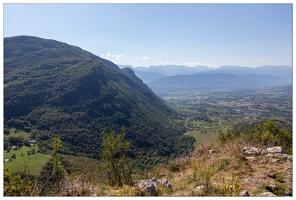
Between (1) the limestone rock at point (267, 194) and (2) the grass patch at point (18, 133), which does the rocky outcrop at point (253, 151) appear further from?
(2) the grass patch at point (18, 133)

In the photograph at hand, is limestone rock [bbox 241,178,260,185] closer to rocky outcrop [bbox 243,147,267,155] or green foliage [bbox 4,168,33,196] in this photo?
rocky outcrop [bbox 243,147,267,155]

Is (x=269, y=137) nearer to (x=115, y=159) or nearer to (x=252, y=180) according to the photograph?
(x=252, y=180)

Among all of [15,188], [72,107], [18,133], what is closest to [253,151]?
[15,188]

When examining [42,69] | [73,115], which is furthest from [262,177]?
[42,69]

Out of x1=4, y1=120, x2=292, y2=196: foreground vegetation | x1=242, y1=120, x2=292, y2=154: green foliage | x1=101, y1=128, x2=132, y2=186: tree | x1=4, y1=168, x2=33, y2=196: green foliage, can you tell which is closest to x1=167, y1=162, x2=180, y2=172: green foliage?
x1=4, y1=120, x2=292, y2=196: foreground vegetation

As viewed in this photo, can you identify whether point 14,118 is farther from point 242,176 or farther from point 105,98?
point 242,176

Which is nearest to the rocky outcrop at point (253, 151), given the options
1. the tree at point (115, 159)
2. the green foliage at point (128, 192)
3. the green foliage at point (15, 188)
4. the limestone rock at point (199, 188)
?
the limestone rock at point (199, 188)
